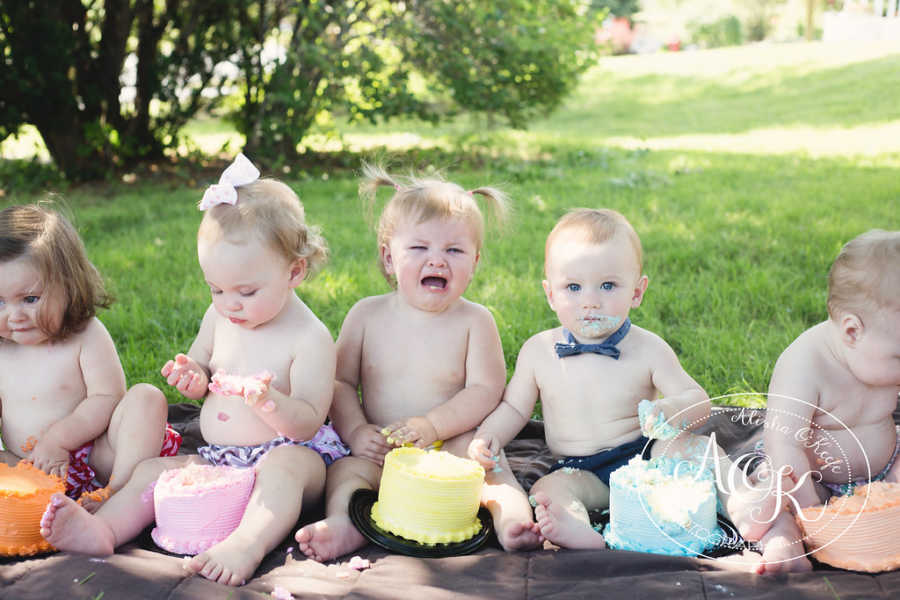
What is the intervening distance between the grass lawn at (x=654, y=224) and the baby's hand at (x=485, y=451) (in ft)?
2.64

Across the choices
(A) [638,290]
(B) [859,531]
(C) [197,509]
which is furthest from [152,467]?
(B) [859,531]

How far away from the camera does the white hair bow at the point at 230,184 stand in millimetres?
2721

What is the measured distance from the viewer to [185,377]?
2629 mm

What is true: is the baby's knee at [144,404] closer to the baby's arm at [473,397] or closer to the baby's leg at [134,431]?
the baby's leg at [134,431]

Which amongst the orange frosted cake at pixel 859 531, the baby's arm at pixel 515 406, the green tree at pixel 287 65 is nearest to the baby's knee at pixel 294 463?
the baby's arm at pixel 515 406

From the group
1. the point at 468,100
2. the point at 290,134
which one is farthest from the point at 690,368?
the point at 290,134

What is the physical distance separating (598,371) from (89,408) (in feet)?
5.31

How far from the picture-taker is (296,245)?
9.07ft

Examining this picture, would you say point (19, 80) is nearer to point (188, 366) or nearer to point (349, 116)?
point (349, 116)

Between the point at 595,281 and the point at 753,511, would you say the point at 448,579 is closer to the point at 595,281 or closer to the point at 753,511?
the point at 753,511

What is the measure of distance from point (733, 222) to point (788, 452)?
3801mm

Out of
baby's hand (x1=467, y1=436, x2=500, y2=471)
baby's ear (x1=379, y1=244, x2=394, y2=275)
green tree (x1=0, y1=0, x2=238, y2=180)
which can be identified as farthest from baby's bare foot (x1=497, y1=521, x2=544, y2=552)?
green tree (x1=0, y1=0, x2=238, y2=180)

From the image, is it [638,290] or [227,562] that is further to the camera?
[638,290]
